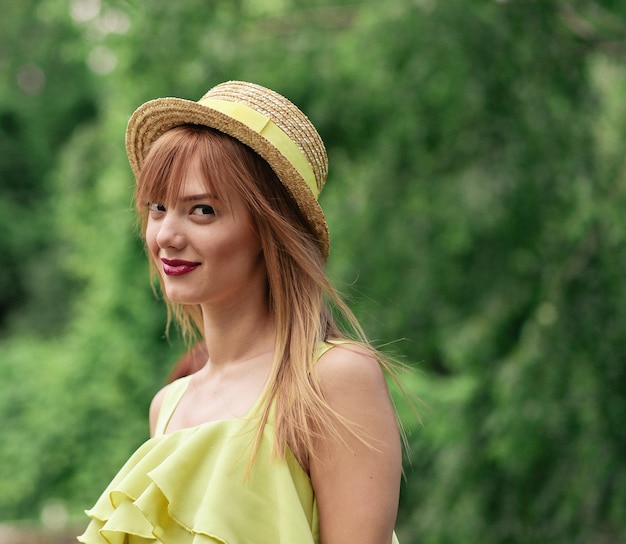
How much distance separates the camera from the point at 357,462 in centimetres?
165

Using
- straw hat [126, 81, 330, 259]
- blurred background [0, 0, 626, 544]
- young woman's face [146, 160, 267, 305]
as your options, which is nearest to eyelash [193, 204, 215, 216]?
young woman's face [146, 160, 267, 305]

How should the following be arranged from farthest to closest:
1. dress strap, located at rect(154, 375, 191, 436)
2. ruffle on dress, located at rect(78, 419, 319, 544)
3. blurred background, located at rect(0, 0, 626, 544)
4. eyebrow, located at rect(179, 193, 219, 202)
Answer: blurred background, located at rect(0, 0, 626, 544)
dress strap, located at rect(154, 375, 191, 436)
eyebrow, located at rect(179, 193, 219, 202)
ruffle on dress, located at rect(78, 419, 319, 544)

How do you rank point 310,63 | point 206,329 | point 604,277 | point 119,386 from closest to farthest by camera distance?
point 206,329 → point 604,277 → point 310,63 → point 119,386

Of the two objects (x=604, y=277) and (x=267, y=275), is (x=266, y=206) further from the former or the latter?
(x=604, y=277)

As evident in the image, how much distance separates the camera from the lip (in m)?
1.78

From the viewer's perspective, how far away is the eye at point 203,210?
1.77m

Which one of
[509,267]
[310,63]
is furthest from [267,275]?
[310,63]

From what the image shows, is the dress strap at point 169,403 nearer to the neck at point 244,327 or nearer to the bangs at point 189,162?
the neck at point 244,327

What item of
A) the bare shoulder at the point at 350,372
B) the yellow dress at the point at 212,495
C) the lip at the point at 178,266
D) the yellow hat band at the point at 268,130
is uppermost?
the yellow hat band at the point at 268,130

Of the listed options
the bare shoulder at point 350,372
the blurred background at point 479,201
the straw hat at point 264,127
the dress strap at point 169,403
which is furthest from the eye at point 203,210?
the blurred background at point 479,201

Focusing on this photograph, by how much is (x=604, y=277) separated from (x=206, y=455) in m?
2.88

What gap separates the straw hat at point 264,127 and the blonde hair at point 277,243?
0.02 meters

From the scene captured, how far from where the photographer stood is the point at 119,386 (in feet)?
32.0

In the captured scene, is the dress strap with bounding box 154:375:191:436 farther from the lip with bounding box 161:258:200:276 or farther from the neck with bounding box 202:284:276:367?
the lip with bounding box 161:258:200:276
